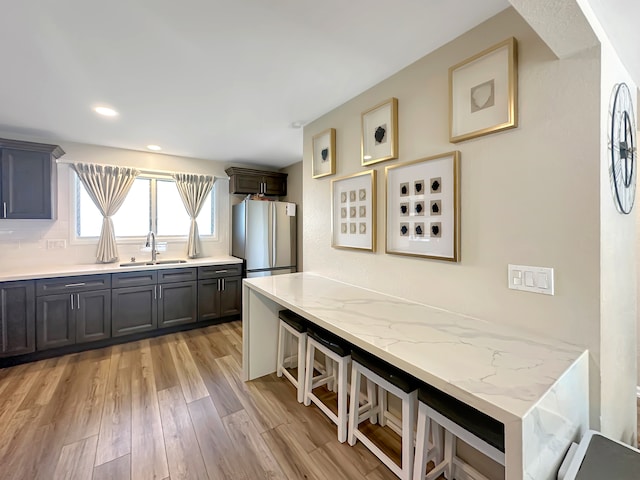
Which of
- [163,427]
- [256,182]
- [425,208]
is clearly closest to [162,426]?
[163,427]

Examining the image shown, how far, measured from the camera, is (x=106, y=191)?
135 inches

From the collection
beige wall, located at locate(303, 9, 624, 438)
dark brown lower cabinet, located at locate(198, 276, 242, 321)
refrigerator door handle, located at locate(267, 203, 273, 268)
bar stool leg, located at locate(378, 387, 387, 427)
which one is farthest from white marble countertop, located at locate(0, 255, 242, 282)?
beige wall, located at locate(303, 9, 624, 438)

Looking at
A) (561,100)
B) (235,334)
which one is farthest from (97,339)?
(561,100)

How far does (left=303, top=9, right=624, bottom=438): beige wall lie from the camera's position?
110 centimetres

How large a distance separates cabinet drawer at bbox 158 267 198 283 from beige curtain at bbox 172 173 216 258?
0.48m

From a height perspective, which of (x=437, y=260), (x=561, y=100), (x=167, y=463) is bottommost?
(x=167, y=463)

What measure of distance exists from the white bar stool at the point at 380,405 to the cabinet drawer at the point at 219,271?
101 inches

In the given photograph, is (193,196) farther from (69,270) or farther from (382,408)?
(382,408)

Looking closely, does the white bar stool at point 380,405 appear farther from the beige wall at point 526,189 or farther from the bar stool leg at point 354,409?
the beige wall at point 526,189

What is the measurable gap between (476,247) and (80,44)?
2.42 metres

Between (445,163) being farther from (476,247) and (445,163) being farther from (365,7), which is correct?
(365,7)

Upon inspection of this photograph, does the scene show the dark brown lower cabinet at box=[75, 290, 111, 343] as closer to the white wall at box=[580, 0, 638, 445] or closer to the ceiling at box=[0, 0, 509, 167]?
the ceiling at box=[0, 0, 509, 167]

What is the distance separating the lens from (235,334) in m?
3.46

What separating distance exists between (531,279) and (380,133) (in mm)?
1258
